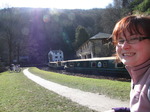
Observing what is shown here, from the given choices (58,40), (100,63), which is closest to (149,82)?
(100,63)

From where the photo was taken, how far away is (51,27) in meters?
124

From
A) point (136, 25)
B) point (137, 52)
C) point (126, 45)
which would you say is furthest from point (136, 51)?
point (136, 25)

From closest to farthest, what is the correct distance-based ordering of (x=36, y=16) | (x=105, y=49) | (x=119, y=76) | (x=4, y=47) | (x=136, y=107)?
1. (x=136, y=107)
2. (x=119, y=76)
3. (x=105, y=49)
4. (x=4, y=47)
5. (x=36, y=16)

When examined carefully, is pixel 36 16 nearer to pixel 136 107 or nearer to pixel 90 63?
pixel 90 63

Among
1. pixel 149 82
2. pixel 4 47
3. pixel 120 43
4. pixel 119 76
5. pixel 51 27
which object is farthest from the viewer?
pixel 51 27

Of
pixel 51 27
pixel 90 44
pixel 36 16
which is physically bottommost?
pixel 90 44

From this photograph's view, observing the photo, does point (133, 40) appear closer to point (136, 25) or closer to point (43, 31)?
point (136, 25)

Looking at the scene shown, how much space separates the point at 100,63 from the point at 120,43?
20.2 metres

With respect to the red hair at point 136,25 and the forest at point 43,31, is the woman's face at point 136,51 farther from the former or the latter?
the forest at point 43,31

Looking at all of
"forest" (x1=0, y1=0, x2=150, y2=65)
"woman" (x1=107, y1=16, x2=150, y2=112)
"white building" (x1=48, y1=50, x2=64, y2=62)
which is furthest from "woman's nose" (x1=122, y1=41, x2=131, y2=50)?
"white building" (x1=48, y1=50, x2=64, y2=62)

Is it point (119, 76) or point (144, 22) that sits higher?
point (144, 22)

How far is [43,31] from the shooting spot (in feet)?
396

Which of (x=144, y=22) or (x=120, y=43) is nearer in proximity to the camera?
(x=144, y=22)

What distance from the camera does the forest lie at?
54.0 m
